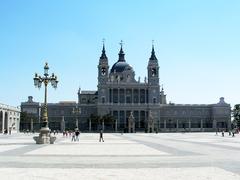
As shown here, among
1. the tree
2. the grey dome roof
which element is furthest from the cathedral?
the tree

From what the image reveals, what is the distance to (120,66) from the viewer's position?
161 meters

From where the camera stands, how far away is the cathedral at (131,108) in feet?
497

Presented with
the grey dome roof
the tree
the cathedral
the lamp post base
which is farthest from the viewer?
the grey dome roof

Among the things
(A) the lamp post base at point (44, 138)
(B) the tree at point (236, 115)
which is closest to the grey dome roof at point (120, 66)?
(B) the tree at point (236, 115)

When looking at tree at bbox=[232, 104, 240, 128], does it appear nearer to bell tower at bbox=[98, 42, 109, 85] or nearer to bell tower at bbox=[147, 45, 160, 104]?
bell tower at bbox=[147, 45, 160, 104]

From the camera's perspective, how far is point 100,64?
15350 centimetres

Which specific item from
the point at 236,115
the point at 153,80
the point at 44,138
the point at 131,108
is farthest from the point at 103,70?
the point at 44,138

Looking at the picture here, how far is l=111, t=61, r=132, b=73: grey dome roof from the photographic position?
522 feet

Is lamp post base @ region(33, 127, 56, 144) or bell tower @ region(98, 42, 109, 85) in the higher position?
bell tower @ region(98, 42, 109, 85)

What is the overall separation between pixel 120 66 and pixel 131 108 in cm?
1875

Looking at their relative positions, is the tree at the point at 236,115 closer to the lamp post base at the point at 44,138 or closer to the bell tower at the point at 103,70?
the bell tower at the point at 103,70

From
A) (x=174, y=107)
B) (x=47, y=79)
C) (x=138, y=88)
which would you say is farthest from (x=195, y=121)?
(x=47, y=79)

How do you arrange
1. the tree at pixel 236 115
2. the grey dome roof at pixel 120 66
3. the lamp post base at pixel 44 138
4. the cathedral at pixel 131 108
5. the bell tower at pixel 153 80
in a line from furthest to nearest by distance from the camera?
the grey dome roof at pixel 120 66 → the bell tower at pixel 153 80 → the cathedral at pixel 131 108 → the tree at pixel 236 115 → the lamp post base at pixel 44 138
